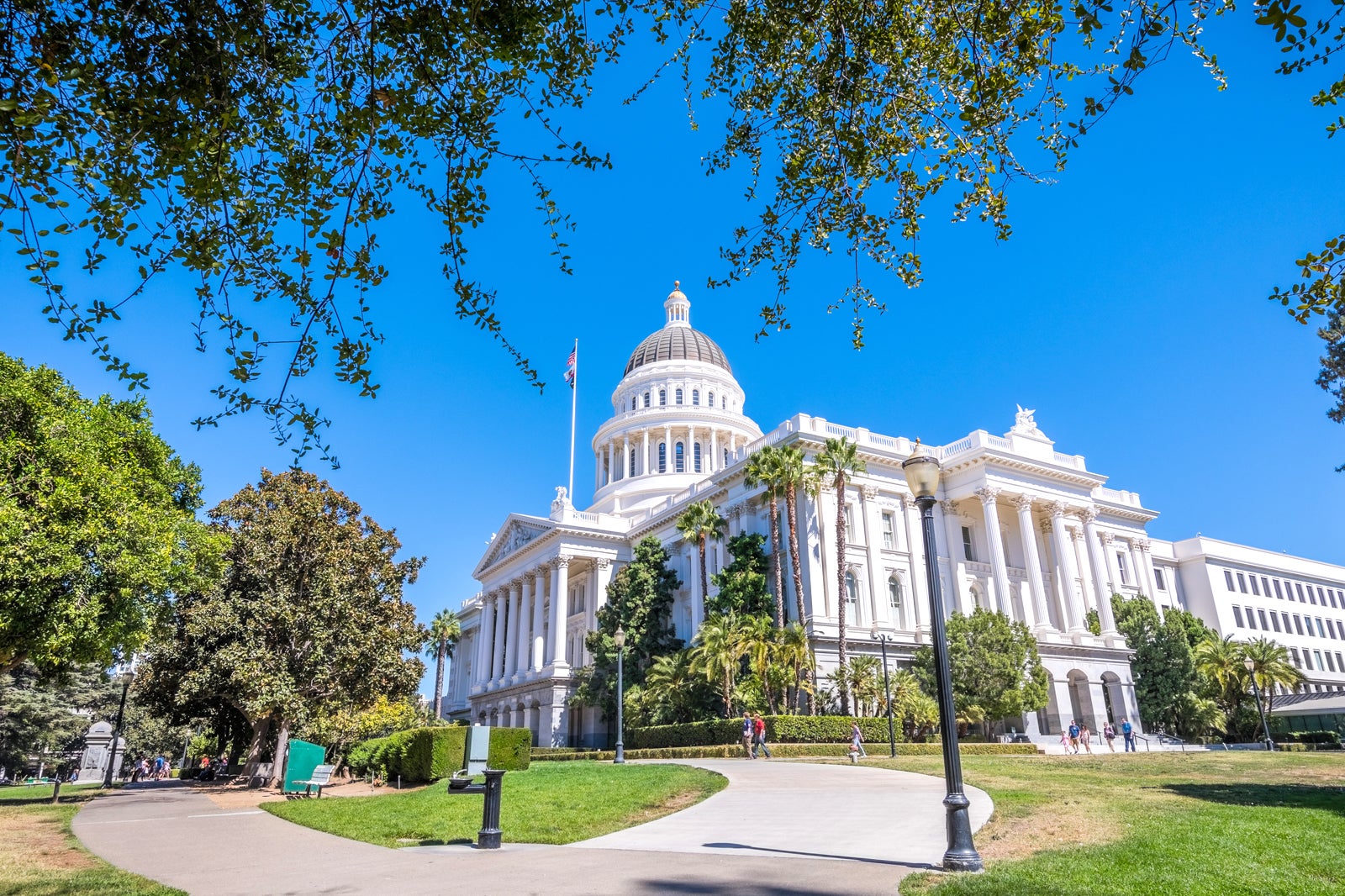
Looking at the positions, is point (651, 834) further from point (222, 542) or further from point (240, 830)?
point (222, 542)

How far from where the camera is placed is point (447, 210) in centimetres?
645

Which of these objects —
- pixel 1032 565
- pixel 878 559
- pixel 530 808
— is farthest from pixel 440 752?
pixel 1032 565

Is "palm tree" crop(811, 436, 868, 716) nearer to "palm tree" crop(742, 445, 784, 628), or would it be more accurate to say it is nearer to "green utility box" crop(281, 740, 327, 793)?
"palm tree" crop(742, 445, 784, 628)

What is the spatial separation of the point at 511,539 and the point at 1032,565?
131 feet

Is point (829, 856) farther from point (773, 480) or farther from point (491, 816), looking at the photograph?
point (773, 480)

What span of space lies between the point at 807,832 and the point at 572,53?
11.1 meters

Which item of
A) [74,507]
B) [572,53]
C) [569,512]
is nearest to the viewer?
[572,53]

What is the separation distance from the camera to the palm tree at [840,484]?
4022 cm

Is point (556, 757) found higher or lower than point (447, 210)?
lower

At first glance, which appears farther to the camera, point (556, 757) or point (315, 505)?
point (556, 757)

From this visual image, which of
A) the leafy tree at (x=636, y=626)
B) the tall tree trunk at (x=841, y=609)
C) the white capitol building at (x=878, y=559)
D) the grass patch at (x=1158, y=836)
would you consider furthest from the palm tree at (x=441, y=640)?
the grass patch at (x=1158, y=836)

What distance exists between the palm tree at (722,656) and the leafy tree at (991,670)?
373 inches

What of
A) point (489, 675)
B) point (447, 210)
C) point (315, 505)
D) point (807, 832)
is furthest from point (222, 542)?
point (489, 675)

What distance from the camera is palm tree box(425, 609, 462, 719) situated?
71.9m
